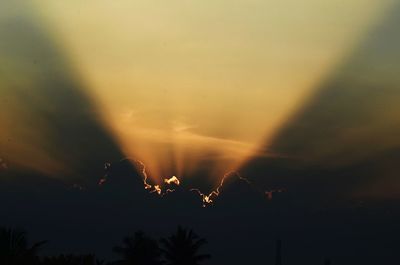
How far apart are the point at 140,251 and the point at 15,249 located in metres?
29.6

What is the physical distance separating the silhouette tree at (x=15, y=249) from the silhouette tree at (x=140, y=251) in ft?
80.9

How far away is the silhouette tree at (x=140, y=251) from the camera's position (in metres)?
75.4

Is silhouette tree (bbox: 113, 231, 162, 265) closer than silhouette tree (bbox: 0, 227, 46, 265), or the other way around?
silhouette tree (bbox: 0, 227, 46, 265)

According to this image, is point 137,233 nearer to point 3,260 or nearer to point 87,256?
point 87,256

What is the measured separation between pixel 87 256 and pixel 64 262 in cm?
271

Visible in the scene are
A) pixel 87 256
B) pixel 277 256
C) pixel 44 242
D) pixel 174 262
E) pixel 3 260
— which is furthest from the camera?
pixel 277 256

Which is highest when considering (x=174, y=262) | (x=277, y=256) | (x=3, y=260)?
(x=277, y=256)

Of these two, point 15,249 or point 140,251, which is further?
point 140,251

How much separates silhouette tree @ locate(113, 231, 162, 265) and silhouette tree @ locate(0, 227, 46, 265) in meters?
24.7

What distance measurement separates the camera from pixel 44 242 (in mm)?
48500

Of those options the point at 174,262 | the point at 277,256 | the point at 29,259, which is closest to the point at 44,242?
the point at 29,259

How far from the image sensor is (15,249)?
47688 millimetres

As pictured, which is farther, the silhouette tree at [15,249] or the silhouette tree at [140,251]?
the silhouette tree at [140,251]

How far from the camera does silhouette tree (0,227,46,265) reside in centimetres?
4494
